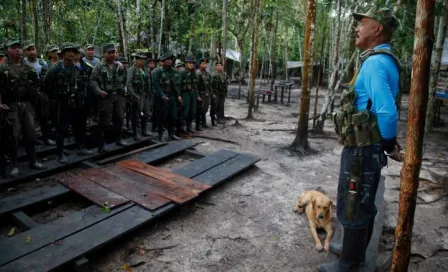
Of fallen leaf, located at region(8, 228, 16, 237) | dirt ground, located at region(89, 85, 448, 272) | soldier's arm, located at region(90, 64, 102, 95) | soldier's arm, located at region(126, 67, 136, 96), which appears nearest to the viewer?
dirt ground, located at region(89, 85, 448, 272)

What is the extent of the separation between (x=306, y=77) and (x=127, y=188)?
14.9 ft

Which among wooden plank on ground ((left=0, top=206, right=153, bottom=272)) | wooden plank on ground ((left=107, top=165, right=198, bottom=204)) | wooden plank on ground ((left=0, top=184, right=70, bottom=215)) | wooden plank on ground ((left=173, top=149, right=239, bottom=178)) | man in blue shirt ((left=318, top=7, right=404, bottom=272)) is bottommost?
wooden plank on ground ((left=0, top=206, right=153, bottom=272))

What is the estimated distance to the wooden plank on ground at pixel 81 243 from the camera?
114 inches

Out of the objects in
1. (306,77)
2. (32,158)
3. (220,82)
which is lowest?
(32,158)

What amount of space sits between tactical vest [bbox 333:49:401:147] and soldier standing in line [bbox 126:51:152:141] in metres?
5.45

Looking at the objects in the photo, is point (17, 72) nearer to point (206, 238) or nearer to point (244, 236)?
point (206, 238)

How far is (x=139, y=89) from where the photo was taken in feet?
25.0

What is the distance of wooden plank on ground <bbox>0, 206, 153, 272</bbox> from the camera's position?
291cm

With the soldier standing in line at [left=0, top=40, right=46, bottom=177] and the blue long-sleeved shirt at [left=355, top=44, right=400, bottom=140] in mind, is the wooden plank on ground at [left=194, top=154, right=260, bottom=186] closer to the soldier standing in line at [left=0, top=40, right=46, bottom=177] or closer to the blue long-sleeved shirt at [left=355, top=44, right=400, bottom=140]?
the soldier standing in line at [left=0, top=40, right=46, bottom=177]

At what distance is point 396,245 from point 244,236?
7.57 feet

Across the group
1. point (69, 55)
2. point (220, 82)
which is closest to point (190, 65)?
point (220, 82)

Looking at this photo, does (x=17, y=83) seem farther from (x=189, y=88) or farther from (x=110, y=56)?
(x=189, y=88)

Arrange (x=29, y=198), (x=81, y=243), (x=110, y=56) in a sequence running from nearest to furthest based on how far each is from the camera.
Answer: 1. (x=81, y=243)
2. (x=29, y=198)
3. (x=110, y=56)

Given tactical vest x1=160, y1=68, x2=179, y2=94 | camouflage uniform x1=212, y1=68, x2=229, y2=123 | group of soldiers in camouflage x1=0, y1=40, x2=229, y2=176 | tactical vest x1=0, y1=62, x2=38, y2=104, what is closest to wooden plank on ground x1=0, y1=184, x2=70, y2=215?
group of soldiers in camouflage x1=0, y1=40, x2=229, y2=176
